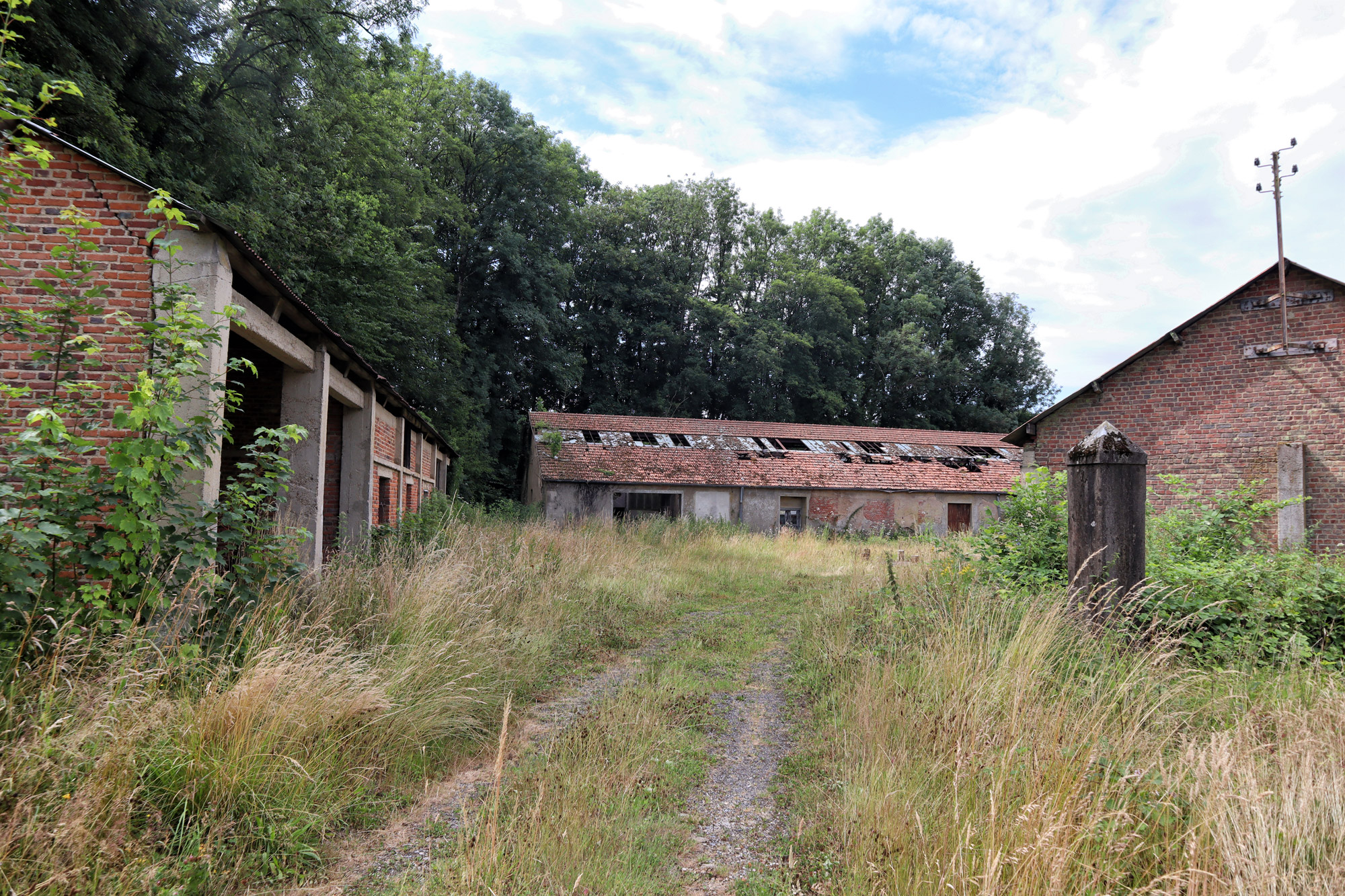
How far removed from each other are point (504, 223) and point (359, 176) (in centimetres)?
1051

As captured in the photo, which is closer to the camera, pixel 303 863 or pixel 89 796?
pixel 89 796

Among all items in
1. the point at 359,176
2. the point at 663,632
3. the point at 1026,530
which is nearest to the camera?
the point at 1026,530

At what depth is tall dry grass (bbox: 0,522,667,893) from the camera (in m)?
2.74

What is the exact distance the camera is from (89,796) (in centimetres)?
277

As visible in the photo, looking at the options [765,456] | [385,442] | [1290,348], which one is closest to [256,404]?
[385,442]

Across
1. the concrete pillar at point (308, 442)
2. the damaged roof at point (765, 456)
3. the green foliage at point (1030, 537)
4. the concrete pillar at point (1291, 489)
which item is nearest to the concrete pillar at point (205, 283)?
the concrete pillar at point (308, 442)

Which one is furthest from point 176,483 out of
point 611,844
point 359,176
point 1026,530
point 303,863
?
point 359,176

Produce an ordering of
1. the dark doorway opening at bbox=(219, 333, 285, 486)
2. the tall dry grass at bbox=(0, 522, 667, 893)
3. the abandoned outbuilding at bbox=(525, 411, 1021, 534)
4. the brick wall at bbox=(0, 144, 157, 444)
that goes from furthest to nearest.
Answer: the abandoned outbuilding at bbox=(525, 411, 1021, 534)
the dark doorway opening at bbox=(219, 333, 285, 486)
the brick wall at bbox=(0, 144, 157, 444)
the tall dry grass at bbox=(0, 522, 667, 893)

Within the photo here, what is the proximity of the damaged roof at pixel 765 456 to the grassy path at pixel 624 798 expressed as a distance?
17002 millimetres

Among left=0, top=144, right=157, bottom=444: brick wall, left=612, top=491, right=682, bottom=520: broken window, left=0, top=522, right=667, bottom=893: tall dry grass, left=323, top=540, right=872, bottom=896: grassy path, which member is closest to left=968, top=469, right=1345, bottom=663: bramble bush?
left=323, top=540, right=872, bottom=896: grassy path

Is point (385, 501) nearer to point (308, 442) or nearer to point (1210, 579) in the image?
point (308, 442)

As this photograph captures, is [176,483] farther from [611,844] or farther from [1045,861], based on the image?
[1045,861]

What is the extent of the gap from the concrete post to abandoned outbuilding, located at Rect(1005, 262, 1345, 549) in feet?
29.6

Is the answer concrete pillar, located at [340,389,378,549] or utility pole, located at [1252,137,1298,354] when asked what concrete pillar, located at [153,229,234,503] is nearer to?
concrete pillar, located at [340,389,378,549]
